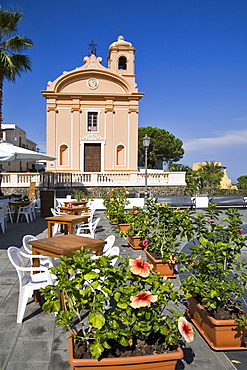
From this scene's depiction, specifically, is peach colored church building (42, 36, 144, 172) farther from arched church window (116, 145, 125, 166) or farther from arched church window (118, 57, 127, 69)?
arched church window (118, 57, 127, 69)

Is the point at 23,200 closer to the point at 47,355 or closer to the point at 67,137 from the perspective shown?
the point at 47,355

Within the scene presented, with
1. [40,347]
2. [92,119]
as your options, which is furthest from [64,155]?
[40,347]

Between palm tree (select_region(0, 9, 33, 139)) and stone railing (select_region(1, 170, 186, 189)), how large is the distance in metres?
6.04

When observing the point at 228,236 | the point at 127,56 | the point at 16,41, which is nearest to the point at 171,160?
the point at 127,56

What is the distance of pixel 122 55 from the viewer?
889 inches

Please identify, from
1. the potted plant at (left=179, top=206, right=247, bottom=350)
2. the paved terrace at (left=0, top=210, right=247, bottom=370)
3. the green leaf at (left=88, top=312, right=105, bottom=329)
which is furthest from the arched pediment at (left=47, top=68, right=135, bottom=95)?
the green leaf at (left=88, top=312, right=105, bottom=329)

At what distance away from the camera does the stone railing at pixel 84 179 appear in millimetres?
17078

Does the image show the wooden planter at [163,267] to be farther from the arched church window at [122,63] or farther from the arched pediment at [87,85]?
the arched church window at [122,63]

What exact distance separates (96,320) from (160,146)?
135ft

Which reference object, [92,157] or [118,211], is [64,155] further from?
[118,211]

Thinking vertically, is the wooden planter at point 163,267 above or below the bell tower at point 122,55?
below

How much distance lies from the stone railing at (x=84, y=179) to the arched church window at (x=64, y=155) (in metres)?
2.60

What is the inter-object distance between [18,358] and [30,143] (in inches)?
2139

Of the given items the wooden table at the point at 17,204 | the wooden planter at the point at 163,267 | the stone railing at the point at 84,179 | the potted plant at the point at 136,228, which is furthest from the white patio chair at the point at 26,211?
the stone railing at the point at 84,179
